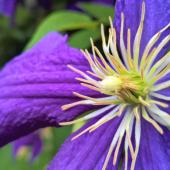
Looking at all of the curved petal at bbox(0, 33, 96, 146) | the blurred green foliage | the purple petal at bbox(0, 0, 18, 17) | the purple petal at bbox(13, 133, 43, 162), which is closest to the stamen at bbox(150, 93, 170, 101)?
the curved petal at bbox(0, 33, 96, 146)

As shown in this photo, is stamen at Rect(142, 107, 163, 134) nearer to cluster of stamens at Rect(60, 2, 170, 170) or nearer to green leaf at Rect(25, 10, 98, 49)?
cluster of stamens at Rect(60, 2, 170, 170)

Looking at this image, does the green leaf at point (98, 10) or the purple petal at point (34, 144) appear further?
the purple petal at point (34, 144)

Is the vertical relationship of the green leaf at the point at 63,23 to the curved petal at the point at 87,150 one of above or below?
above

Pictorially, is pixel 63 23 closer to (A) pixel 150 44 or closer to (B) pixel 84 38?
(B) pixel 84 38

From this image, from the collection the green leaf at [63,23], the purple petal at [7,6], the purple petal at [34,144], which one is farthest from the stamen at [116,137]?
the purple petal at [34,144]

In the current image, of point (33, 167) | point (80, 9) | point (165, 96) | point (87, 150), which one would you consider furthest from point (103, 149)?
point (33, 167)

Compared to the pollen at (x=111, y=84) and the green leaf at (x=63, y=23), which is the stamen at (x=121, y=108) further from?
the green leaf at (x=63, y=23)

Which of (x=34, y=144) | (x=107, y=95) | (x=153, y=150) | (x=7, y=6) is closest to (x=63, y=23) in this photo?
(x=7, y=6)

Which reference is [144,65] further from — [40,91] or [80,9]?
[80,9]
